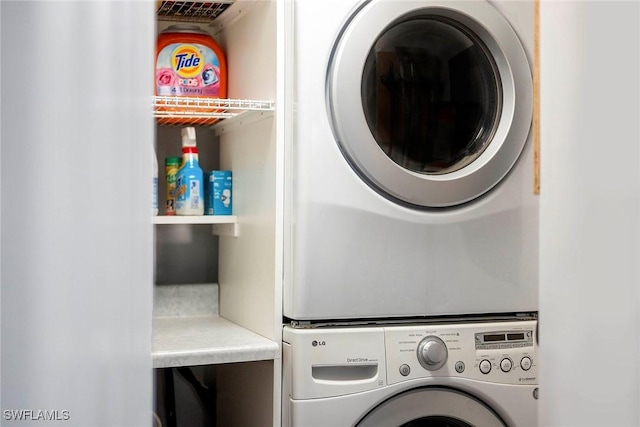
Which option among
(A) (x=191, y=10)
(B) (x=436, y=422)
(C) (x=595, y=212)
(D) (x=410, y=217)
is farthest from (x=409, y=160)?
(C) (x=595, y=212)

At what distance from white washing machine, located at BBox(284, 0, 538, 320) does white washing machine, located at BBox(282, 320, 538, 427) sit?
6 cm

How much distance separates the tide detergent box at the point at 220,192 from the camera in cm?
222

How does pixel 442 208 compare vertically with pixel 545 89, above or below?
below

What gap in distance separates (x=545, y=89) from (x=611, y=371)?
0.38 metres

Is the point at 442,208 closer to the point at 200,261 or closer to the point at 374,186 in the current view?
the point at 374,186

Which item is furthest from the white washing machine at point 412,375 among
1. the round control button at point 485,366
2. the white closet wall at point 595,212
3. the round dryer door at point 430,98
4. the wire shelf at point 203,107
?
the white closet wall at point 595,212

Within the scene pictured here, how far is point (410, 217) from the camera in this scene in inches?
74.5

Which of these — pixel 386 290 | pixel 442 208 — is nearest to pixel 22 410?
pixel 386 290

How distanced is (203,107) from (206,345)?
0.59m

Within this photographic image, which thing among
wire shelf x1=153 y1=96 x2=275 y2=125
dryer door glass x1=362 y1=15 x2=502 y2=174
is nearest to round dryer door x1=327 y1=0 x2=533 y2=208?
dryer door glass x1=362 y1=15 x2=502 y2=174

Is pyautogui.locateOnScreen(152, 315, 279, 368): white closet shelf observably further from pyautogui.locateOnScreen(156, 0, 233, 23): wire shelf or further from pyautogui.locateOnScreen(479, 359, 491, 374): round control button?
pyautogui.locateOnScreen(156, 0, 233, 23): wire shelf

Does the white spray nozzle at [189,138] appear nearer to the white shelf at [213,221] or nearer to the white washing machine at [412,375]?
the white shelf at [213,221]

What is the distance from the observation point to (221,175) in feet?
7.29

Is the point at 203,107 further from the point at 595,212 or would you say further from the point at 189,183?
the point at 595,212
